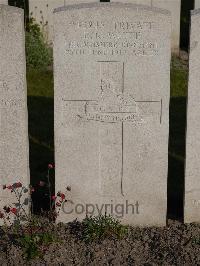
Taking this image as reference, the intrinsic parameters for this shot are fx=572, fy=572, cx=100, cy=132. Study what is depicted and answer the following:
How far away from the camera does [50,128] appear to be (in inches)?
311

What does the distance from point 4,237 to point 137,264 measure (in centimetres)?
120

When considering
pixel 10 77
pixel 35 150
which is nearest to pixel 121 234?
pixel 10 77

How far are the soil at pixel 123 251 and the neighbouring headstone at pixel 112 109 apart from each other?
0.27 metres

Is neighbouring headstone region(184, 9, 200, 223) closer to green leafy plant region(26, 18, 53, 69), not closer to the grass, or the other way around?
the grass

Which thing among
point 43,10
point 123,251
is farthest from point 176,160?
point 43,10

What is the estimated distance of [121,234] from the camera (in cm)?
507

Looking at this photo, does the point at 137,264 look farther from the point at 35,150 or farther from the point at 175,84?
the point at 175,84

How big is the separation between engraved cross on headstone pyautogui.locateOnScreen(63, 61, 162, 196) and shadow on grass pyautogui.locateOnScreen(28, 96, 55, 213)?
0.66 metres

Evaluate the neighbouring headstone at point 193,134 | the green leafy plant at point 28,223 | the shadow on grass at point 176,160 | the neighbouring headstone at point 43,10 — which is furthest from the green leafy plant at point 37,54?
the neighbouring headstone at point 193,134

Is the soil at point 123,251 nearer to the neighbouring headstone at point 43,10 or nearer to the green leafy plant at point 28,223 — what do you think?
the green leafy plant at point 28,223

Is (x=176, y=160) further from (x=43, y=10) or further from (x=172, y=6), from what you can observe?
(x=43, y=10)

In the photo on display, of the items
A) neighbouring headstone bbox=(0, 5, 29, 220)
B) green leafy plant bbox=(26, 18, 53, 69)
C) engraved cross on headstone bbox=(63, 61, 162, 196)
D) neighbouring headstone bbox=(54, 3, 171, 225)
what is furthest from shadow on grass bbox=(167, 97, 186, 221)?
green leafy plant bbox=(26, 18, 53, 69)

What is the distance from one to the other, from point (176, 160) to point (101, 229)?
2159 millimetres

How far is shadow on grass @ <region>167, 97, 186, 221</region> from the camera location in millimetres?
5685
